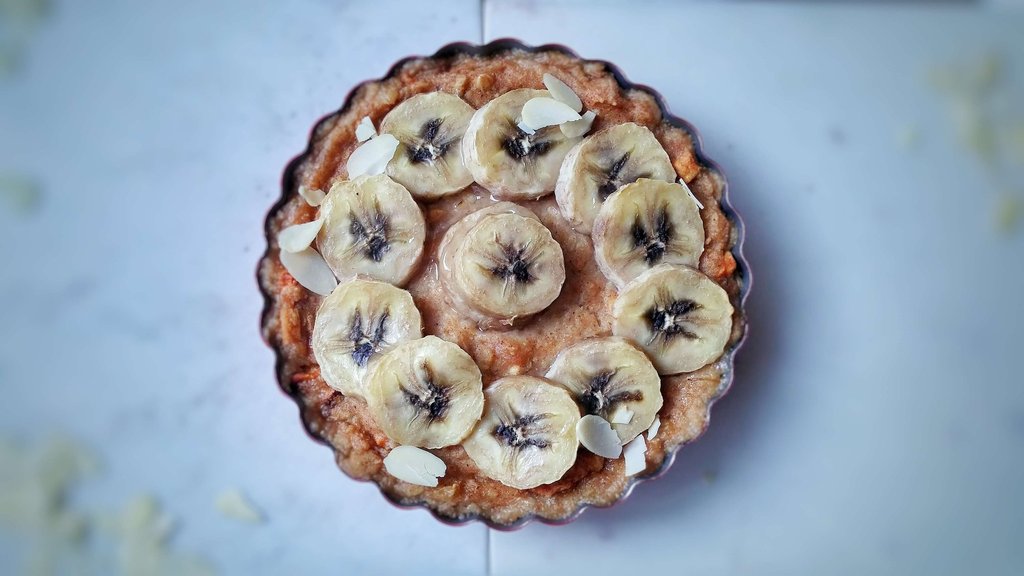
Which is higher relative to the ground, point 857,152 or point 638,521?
point 857,152

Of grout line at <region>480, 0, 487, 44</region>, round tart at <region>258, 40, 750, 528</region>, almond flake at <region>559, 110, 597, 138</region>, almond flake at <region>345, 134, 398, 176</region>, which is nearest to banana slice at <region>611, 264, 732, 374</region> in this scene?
round tart at <region>258, 40, 750, 528</region>

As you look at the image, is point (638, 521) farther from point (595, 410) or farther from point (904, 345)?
point (904, 345)

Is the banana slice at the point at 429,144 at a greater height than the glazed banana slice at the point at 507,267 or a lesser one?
greater

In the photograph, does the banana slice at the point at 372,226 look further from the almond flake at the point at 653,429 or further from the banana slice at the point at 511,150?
the almond flake at the point at 653,429

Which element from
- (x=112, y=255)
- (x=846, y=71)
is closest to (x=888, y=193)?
(x=846, y=71)

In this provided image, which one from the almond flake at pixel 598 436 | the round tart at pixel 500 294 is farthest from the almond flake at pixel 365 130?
the almond flake at pixel 598 436

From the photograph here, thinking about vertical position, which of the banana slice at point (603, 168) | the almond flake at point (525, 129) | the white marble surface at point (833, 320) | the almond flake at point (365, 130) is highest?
the almond flake at point (525, 129)

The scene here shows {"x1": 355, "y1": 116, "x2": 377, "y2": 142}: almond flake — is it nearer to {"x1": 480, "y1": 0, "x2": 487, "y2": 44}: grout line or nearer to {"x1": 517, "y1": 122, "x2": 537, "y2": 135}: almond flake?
{"x1": 517, "y1": 122, "x2": 537, "y2": 135}: almond flake
